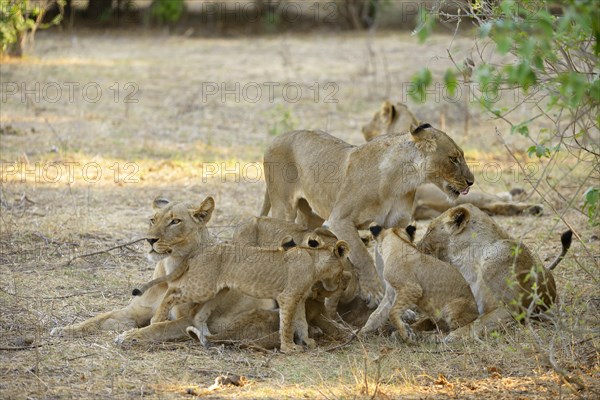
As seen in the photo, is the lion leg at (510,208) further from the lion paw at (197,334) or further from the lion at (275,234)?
the lion paw at (197,334)

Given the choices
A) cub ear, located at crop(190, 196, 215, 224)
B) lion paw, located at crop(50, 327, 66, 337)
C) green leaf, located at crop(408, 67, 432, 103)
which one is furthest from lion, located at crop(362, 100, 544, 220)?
green leaf, located at crop(408, 67, 432, 103)

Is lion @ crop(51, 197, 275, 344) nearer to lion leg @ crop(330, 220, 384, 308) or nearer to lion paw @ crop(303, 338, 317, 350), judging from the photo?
lion paw @ crop(303, 338, 317, 350)

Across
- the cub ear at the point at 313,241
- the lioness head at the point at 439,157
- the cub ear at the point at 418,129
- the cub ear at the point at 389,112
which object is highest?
the cub ear at the point at 418,129

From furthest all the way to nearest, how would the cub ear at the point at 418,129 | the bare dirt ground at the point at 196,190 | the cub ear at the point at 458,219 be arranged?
the cub ear at the point at 418,129, the cub ear at the point at 458,219, the bare dirt ground at the point at 196,190

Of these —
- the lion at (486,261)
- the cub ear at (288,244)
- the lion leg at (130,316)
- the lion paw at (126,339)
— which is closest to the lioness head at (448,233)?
the lion at (486,261)

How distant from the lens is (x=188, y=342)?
5883 mm

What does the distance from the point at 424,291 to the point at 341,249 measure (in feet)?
1.91

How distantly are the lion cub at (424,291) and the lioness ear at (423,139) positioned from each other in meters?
1.05

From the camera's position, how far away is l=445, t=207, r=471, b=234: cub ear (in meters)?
6.53

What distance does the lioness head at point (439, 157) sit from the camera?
699cm

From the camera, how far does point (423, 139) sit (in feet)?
22.9

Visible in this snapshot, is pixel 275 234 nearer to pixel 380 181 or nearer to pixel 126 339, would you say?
pixel 380 181

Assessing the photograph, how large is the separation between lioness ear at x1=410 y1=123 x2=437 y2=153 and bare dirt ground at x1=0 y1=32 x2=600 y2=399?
589 mm

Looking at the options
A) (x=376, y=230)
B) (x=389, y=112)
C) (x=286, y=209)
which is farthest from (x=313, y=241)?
(x=389, y=112)
